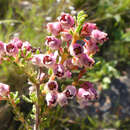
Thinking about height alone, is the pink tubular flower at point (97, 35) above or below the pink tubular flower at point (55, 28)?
below

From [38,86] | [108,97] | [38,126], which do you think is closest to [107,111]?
[108,97]

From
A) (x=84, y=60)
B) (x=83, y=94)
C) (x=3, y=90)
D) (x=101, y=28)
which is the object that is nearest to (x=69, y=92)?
(x=83, y=94)

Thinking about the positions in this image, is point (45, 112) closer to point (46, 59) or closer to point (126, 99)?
point (46, 59)

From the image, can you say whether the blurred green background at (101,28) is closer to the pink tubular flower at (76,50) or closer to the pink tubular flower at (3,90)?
the pink tubular flower at (3,90)

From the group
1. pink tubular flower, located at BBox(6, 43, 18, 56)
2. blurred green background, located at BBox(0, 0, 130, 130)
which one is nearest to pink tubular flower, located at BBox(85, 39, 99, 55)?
pink tubular flower, located at BBox(6, 43, 18, 56)

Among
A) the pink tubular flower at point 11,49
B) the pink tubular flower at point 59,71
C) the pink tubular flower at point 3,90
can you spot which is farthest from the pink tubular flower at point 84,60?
the pink tubular flower at point 3,90

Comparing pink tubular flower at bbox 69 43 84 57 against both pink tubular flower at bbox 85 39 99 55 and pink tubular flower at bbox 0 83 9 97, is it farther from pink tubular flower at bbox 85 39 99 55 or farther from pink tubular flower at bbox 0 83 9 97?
pink tubular flower at bbox 0 83 9 97
